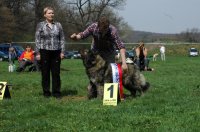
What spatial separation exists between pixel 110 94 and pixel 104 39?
140cm

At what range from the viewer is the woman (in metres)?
9.70

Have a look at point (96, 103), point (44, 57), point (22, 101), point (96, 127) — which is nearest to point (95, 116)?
point (96, 127)

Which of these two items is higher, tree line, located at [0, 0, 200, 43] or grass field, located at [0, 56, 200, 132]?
tree line, located at [0, 0, 200, 43]

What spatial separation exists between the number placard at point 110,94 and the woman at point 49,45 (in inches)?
75.2

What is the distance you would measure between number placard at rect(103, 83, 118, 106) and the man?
0.67 meters

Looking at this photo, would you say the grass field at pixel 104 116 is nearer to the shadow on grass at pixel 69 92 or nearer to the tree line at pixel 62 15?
the shadow on grass at pixel 69 92

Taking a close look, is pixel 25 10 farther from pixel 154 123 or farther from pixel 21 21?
pixel 154 123

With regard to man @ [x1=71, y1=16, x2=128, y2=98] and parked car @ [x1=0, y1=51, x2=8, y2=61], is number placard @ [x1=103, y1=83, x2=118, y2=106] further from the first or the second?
parked car @ [x1=0, y1=51, x2=8, y2=61]

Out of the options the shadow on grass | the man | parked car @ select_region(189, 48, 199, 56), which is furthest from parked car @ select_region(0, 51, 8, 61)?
the man

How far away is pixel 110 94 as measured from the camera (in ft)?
26.5

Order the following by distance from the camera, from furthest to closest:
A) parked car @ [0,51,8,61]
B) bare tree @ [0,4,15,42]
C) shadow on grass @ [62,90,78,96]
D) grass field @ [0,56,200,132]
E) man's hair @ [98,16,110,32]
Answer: bare tree @ [0,4,15,42] < parked car @ [0,51,8,61] < shadow on grass @ [62,90,78,96] < man's hair @ [98,16,110,32] < grass field @ [0,56,200,132]

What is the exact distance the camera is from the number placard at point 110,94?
7.96m

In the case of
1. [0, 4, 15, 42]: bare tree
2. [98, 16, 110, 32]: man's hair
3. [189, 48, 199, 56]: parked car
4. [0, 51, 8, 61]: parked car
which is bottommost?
[0, 51, 8, 61]: parked car

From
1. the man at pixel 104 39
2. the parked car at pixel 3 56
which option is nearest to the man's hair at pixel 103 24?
the man at pixel 104 39
